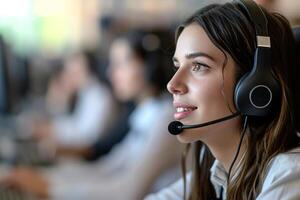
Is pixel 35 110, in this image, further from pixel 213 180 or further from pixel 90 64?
pixel 213 180

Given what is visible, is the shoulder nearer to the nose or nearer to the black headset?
the black headset

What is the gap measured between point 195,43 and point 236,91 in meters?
0.11

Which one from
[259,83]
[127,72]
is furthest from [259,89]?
[127,72]

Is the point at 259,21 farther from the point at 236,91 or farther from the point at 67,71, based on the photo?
the point at 67,71

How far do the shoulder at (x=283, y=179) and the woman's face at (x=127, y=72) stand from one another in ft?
4.80

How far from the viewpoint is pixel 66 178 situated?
2.34 meters

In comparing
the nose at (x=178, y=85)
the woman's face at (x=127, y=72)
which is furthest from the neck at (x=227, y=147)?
the woman's face at (x=127, y=72)

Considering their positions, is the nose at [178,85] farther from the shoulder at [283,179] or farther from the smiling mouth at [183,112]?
the shoulder at [283,179]

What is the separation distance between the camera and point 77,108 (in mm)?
3535

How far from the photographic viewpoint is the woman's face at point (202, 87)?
956mm

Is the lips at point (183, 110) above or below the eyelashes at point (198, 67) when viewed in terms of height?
below

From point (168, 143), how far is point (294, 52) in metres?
1.01

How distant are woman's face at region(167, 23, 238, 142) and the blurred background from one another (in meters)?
0.27

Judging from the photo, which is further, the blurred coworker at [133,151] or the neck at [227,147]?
the blurred coworker at [133,151]
